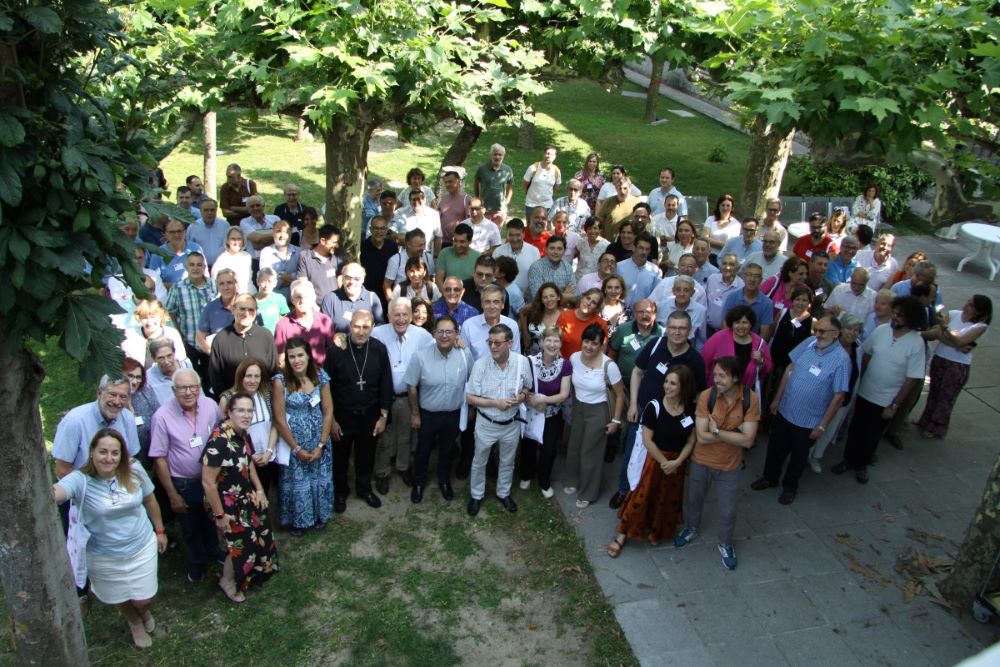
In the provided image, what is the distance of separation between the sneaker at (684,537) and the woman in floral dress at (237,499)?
3262 millimetres

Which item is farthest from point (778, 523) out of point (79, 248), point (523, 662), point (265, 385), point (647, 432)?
point (79, 248)

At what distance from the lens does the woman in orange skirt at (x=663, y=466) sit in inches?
235

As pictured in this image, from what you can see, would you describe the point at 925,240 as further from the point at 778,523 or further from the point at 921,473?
the point at 778,523

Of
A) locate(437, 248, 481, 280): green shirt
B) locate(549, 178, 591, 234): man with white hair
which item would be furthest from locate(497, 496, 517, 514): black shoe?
locate(549, 178, 591, 234): man with white hair

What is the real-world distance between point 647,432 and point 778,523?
5.63ft

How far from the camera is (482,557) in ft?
20.7

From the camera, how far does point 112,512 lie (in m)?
4.92

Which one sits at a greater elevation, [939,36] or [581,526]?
[939,36]

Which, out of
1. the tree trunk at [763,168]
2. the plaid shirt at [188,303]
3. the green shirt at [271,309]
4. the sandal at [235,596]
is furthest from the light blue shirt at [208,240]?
the tree trunk at [763,168]

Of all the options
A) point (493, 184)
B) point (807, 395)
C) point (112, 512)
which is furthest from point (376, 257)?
point (807, 395)

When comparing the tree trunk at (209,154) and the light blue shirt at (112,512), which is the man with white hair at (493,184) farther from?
the light blue shirt at (112,512)

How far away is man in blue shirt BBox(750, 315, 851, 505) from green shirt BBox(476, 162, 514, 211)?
5.38 meters

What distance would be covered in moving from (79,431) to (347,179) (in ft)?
13.0

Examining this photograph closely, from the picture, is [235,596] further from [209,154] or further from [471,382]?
[209,154]
